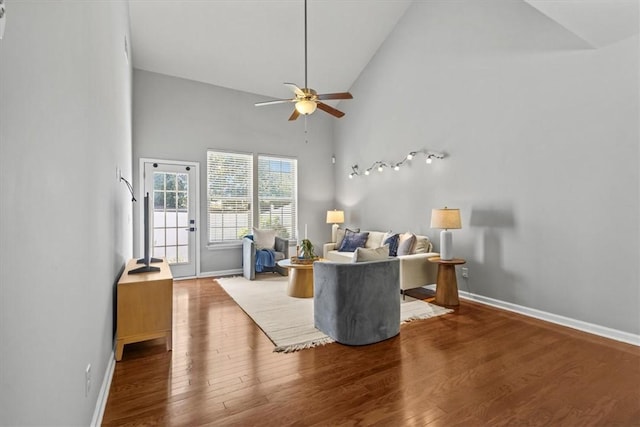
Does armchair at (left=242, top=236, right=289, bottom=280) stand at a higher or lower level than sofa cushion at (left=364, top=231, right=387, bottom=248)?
lower

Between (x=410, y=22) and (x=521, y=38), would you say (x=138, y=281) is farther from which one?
(x=410, y=22)

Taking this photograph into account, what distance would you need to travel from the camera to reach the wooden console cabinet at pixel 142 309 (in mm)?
2680

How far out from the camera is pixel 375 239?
587 cm

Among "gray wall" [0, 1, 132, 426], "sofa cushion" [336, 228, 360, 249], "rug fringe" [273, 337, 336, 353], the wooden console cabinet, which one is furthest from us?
"sofa cushion" [336, 228, 360, 249]

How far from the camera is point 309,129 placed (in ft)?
24.1

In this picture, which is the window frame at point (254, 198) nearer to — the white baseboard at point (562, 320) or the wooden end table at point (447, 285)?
the wooden end table at point (447, 285)

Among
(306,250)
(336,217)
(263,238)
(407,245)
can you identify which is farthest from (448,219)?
(263,238)

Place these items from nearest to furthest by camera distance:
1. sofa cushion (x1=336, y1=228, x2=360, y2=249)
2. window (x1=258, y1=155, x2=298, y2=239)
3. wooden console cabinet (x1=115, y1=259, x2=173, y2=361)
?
wooden console cabinet (x1=115, y1=259, x2=173, y2=361)
sofa cushion (x1=336, y1=228, x2=360, y2=249)
window (x1=258, y1=155, x2=298, y2=239)

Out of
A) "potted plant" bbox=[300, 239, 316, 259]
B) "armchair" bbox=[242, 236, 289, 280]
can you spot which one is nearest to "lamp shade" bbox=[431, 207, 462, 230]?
"potted plant" bbox=[300, 239, 316, 259]

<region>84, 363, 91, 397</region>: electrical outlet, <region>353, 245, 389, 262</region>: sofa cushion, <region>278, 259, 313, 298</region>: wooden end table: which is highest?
<region>353, 245, 389, 262</region>: sofa cushion

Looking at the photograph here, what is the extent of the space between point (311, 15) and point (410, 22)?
1.73 meters

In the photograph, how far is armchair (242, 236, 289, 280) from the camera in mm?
5742

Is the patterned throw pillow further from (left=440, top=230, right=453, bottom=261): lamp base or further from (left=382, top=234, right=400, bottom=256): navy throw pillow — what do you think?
(left=440, top=230, right=453, bottom=261): lamp base

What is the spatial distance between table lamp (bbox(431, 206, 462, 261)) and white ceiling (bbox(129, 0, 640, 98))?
3721mm
